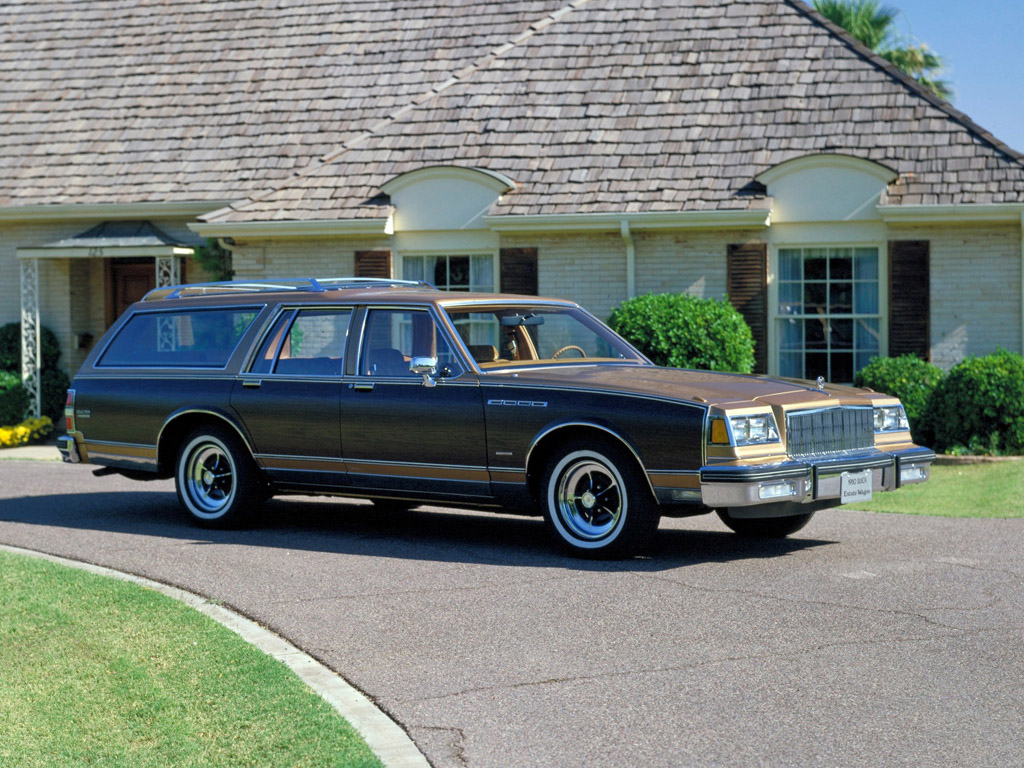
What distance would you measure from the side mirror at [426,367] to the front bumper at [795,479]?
2.02 m

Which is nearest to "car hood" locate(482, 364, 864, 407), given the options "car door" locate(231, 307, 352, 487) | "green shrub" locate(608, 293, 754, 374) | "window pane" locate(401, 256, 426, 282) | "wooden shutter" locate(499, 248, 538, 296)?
"car door" locate(231, 307, 352, 487)

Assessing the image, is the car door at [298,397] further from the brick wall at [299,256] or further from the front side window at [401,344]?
the brick wall at [299,256]

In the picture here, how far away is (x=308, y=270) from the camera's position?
57.2 feet

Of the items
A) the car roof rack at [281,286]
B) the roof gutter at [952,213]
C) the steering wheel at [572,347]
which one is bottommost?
the steering wheel at [572,347]

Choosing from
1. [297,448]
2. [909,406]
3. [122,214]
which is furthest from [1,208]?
[909,406]

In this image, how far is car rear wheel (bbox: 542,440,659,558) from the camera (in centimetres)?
790

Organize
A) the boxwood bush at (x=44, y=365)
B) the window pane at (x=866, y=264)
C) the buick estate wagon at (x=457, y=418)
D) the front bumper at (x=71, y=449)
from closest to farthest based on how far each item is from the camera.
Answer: the buick estate wagon at (x=457, y=418), the front bumper at (x=71, y=449), the window pane at (x=866, y=264), the boxwood bush at (x=44, y=365)

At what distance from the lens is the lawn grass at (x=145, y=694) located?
466cm

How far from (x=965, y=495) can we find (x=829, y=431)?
12.8 ft

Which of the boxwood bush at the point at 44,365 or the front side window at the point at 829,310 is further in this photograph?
the boxwood bush at the point at 44,365

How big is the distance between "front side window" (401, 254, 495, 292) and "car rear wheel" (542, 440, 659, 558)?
9313 millimetres

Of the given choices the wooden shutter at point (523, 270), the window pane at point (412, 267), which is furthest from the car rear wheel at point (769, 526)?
the window pane at point (412, 267)

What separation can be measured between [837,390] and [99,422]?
564cm

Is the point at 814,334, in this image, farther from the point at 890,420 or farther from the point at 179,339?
the point at 179,339
